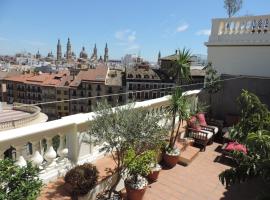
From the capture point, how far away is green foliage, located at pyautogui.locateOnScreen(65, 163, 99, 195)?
384 cm

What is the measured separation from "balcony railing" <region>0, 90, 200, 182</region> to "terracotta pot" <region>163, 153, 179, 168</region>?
176cm

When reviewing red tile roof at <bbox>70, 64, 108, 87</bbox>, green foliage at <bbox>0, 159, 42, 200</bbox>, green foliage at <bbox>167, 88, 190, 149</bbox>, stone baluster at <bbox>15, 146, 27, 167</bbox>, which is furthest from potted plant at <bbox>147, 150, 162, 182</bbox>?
red tile roof at <bbox>70, 64, 108, 87</bbox>

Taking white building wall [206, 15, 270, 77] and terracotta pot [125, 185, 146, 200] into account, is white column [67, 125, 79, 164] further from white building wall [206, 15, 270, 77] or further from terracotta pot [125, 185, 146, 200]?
white building wall [206, 15, 270, 77]

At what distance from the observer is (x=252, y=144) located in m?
2.79

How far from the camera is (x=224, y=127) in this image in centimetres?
877

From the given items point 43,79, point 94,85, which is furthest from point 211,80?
point 43,79

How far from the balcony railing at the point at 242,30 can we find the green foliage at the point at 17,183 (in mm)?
8675

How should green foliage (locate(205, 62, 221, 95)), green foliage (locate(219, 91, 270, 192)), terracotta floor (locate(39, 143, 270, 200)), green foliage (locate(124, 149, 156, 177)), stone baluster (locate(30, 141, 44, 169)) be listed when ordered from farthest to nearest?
green foliage (locate(205, 62, 221, 95)) < terracotta floor (locate(39, 143, 270, 200)) < green foliage (locate(124, 149, 156, 177)) < stone baluster (locate(30, 141, 44, 169)) < green foliage (locate(219, 91, 270, 192))

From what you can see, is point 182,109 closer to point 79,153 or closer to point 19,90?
point 79,153

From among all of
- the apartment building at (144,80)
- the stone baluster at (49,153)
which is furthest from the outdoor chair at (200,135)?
the apartment building at (144,80)

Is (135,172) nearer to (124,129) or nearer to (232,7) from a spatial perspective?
(124,129)

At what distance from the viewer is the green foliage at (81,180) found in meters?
3.84

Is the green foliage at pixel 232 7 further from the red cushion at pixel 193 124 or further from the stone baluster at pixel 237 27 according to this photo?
the red cushion at pixel 193 124

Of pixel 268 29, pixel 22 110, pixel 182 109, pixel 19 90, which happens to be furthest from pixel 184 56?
pixel 19 90
